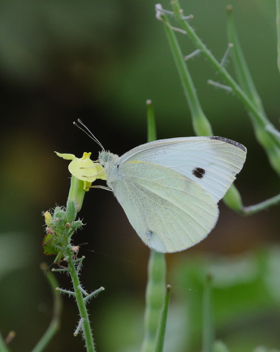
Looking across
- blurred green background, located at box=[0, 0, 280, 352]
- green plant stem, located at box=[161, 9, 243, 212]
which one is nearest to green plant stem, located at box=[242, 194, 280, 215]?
green plant stem, located at box=[161, 9, 243, 212]

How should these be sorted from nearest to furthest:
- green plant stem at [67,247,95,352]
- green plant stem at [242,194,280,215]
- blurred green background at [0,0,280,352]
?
green plant stem at [67,247,95,352], green plant stem at [242,194,280,215], blurred green background at [0,0,280,352]

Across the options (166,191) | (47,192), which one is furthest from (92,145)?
(166,191)

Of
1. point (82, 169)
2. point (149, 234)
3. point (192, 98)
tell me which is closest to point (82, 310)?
point (82, 169)

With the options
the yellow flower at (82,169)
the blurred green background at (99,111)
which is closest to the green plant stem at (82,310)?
the yellow flower at (82,169)

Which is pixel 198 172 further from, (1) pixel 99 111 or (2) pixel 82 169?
(1) pixel 99 111

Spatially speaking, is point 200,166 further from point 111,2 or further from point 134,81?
point 111,2

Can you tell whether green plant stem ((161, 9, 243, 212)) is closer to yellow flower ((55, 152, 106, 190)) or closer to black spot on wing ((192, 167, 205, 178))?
black spot on wing ((192, 167, 205, 178))
